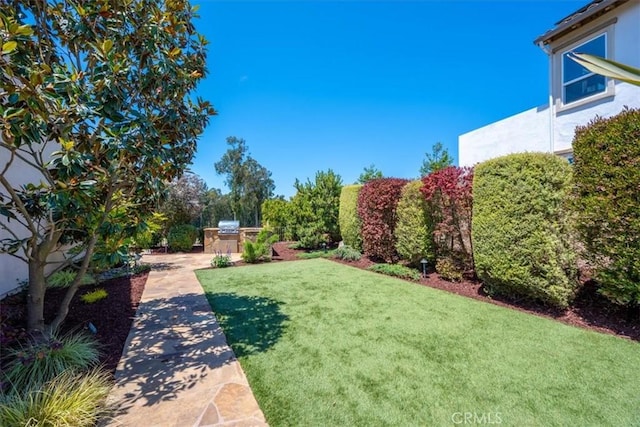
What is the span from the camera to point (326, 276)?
8664 mm

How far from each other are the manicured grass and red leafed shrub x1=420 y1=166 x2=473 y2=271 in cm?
164

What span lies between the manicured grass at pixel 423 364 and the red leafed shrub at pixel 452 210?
1644 millimetres

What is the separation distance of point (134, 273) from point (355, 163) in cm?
1838

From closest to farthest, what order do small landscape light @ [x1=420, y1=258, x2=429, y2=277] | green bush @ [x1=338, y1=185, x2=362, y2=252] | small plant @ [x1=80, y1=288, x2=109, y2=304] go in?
small plant @ [x1=80, y1=288, x2=109, y2=304]
small landscape light @ [x1=420, y1=258, x2=429, y2=277]
green bush @ [x1=338, y1=185, x2=362, y2=252]

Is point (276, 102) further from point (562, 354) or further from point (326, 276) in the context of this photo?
point (562, 354)

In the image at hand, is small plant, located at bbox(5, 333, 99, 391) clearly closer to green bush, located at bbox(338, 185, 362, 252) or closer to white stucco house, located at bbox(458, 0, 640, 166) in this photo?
green bush, located at bbox(338, 185, 362, 252)

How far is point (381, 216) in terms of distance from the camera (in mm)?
10062

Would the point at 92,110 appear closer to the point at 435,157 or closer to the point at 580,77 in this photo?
the point at 580,77

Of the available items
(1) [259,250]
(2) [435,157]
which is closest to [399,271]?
(1) [259,250]

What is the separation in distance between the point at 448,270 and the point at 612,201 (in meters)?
3.78

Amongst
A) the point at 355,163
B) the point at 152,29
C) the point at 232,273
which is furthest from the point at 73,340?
the point at 355,163

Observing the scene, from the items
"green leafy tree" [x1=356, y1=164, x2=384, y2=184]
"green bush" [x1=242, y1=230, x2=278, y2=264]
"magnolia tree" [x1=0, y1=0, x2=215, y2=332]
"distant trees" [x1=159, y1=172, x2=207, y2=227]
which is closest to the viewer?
"magnolia tree" [x1=0, y1=0, x2=215, y2=332]

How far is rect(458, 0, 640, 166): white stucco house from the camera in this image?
7.16 m

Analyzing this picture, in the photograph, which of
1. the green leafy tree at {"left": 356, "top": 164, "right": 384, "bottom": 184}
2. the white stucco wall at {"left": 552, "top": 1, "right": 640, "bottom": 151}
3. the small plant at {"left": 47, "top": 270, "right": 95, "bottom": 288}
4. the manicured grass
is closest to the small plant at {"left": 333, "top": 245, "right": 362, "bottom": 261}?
the manicured grass
